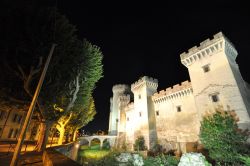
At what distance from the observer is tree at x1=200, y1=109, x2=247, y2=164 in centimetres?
1204

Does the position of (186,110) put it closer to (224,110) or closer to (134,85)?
(224,110)

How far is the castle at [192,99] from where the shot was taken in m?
15.2

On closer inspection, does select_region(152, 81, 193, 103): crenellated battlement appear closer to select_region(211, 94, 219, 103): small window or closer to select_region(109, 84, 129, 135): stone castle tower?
select_region(211, 94, 219, 103): small window

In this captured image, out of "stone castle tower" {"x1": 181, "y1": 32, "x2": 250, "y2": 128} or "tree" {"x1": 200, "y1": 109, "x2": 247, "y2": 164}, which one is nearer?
"tree" {"x1": 200, "y1": 109, "x2": 247, "y2": 164}

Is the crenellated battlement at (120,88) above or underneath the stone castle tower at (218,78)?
above

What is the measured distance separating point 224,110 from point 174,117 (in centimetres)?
869

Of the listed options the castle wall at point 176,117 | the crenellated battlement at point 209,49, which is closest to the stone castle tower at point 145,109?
the castle wall at point 176,117

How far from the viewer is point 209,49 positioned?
17.4 m

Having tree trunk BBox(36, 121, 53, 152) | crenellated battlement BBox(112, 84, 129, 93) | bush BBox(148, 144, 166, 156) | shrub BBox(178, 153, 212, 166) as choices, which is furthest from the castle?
tree trunk BBox(36, 121, 53, 152)

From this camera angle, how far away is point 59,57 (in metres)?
10.4

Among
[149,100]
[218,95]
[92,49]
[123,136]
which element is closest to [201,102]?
[218,95]

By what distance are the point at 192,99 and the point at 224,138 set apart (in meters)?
8.47

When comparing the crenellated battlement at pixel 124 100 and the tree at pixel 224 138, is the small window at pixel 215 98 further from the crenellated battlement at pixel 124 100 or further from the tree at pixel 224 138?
the crenellated battlement at pixel 124 100

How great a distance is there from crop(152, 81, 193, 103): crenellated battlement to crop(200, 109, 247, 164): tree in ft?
24.3
